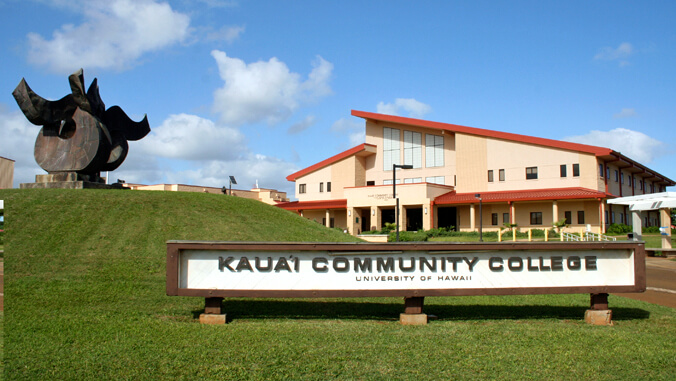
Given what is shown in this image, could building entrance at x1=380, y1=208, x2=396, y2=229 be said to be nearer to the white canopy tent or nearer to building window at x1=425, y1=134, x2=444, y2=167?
building window at x1=425, y1=134, x2=444, y2=167

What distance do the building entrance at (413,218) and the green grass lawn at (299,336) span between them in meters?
36.9

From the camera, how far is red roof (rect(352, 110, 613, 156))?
129 ft

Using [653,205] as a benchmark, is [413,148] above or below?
above

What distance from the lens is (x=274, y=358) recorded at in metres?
5.55

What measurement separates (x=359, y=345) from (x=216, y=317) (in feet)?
7.45

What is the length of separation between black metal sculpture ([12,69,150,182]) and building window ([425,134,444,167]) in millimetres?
29825

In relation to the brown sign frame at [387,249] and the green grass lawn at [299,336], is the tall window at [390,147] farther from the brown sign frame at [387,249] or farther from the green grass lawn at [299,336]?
the brown sign frame at [387,249]

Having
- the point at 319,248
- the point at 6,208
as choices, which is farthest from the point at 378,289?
the point at 6,208

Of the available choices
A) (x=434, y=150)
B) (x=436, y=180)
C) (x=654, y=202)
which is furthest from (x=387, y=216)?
(x=654, y=202)

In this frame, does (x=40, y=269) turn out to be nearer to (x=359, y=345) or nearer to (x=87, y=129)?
(x=359, y=345)

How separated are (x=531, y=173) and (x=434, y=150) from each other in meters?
9.27

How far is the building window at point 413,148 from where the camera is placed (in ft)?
160

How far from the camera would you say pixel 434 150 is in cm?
4809

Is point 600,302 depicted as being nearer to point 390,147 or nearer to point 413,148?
point 413,148
